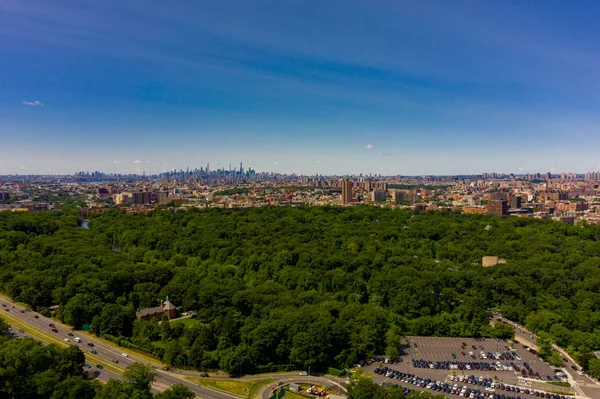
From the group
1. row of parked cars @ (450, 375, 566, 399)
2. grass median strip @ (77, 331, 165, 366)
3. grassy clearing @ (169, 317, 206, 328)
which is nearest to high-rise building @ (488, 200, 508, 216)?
row of parked cars @ (450, 375, 566, 399)

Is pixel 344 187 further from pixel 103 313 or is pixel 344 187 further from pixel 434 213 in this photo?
pixel 103 313

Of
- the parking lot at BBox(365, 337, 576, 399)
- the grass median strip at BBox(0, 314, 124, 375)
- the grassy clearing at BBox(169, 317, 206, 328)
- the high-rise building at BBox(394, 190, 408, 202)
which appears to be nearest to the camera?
the parking lot at BBox(365, 337, 576, 399)

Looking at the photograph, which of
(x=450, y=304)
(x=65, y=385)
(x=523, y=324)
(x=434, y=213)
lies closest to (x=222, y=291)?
(x=65, y=385)

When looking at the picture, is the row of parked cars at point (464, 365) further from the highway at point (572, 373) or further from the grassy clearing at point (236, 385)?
the grassy clearing at point (236, 385)

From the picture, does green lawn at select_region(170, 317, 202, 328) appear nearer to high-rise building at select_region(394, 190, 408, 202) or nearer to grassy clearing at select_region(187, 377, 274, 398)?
grassy clearing at select_region(187, 377, 274, 398)

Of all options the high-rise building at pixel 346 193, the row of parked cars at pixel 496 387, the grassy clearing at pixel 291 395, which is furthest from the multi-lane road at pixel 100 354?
the high-rise building at pixel 346 193

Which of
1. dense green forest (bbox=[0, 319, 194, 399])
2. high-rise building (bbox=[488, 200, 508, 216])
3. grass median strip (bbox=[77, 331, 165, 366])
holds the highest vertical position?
high-rise building (bbox=[488, 200, 508, 216])

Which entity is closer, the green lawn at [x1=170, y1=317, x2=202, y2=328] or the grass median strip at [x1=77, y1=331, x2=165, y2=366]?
the grass median strip at [x1=77, y1=331, x2=165, y2=366]
